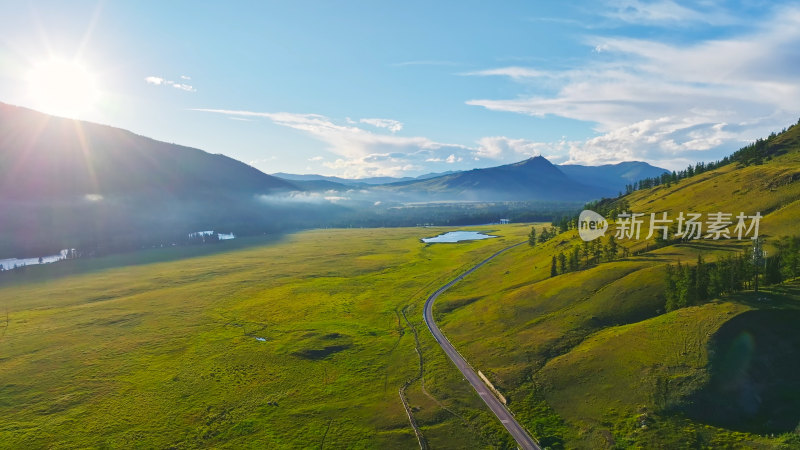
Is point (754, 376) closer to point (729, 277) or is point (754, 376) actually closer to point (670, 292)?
point (670, 292)

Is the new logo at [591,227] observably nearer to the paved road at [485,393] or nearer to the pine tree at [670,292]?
the pine tree at [670,292]

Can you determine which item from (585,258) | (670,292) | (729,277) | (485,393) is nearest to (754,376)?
(670,292)

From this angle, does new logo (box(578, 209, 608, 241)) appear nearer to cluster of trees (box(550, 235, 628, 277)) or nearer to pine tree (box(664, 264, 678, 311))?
cluster of trees (box(550, 235, 628, 277))

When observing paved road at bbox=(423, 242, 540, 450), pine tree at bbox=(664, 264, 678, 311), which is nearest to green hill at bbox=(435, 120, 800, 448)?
paved road at bbox=(423, 242, 540, 450)

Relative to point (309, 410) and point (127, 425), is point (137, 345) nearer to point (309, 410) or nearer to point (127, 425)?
point (127, 425)

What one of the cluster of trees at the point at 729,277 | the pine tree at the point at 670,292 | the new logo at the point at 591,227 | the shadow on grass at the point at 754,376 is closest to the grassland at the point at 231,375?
the shadow on grass at the point at 754,376

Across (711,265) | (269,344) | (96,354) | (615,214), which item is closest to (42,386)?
(96,354)
